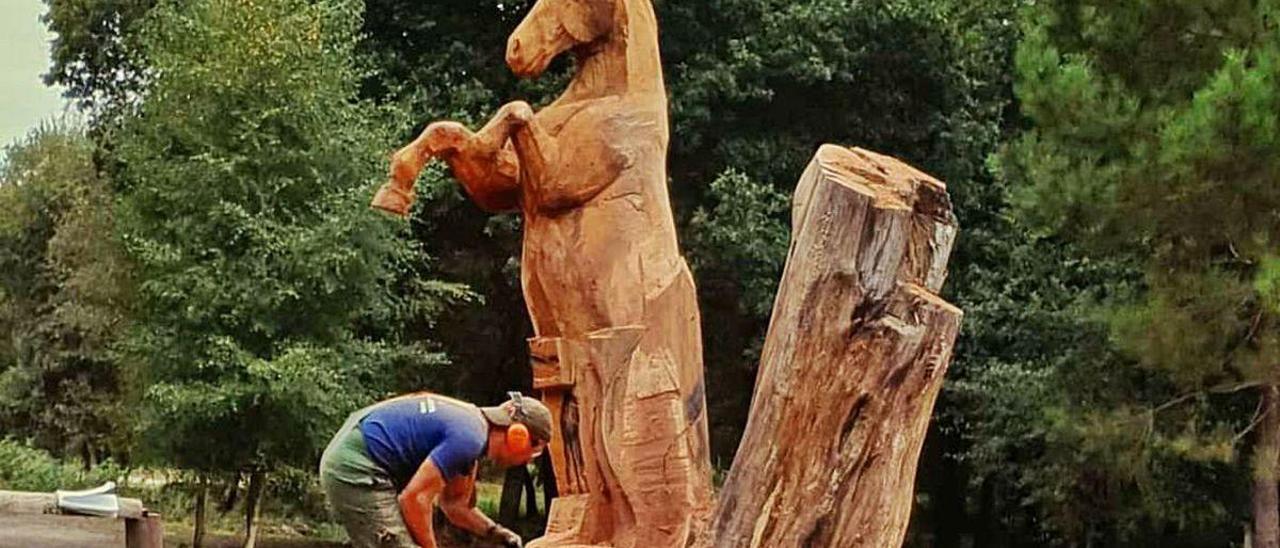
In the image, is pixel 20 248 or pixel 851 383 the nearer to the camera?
pixel 851 383

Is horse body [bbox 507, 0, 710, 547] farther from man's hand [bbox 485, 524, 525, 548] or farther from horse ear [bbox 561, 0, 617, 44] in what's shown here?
man's hand [bbox 485, 524, 525, 548]

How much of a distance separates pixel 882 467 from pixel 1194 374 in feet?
26.5

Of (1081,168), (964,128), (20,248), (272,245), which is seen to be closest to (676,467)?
(1081,168)

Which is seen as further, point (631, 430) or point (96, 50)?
point (96, 50)

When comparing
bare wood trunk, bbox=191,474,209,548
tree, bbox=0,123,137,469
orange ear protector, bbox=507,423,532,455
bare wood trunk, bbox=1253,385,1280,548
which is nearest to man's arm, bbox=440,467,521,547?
orange ear protector, bbox=507,423,532,455

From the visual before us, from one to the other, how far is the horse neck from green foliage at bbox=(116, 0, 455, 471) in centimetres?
675

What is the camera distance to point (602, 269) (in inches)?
237

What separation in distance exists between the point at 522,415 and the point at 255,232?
30.5 ft

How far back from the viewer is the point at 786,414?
12.7 ft

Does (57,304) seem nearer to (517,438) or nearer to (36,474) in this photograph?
(36,474)

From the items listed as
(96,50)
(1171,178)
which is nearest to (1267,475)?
(1171,178)

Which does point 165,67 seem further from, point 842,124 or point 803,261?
point 803,261

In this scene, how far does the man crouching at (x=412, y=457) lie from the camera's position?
379 centimetres

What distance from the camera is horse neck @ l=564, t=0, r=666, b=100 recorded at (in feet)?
20.6
